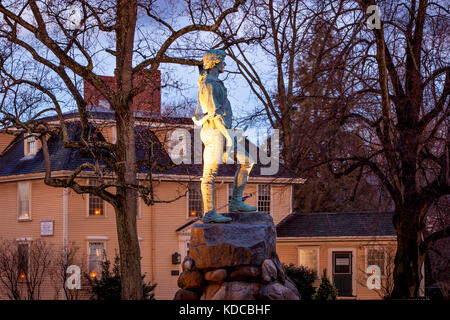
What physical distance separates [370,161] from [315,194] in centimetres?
1988

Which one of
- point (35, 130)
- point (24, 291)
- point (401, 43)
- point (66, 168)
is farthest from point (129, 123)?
point (24, 291)

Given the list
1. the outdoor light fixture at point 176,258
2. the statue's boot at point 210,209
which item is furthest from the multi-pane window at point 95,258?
the statue's boot at point 210,209

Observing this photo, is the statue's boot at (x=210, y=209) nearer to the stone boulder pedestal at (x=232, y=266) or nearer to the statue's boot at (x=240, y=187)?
the stone boulder pedestal at (x=232, y=266)

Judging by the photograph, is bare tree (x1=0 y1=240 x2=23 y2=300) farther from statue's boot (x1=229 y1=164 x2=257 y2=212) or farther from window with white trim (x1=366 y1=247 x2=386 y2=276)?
statue's boot (x1=229 y1=164 x2=257 y2=212)

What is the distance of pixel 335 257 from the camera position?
3344cm

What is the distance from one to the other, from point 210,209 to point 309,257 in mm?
20105

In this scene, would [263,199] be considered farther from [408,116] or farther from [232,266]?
[232,266]

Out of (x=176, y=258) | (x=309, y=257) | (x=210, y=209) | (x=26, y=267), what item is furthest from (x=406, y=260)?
(x=26, y=267)

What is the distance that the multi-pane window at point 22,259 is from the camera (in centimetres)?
2974

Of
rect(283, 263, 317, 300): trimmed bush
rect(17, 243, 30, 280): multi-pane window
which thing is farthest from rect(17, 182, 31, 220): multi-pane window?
rect(283, 263, 317, 300): trimmed bush

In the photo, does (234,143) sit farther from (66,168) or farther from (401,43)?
A: (66,168)

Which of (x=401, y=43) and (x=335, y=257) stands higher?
(x=401, y=43)

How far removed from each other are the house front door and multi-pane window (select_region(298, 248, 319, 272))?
85 centimetres

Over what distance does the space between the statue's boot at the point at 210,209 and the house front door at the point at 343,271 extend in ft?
64.0
